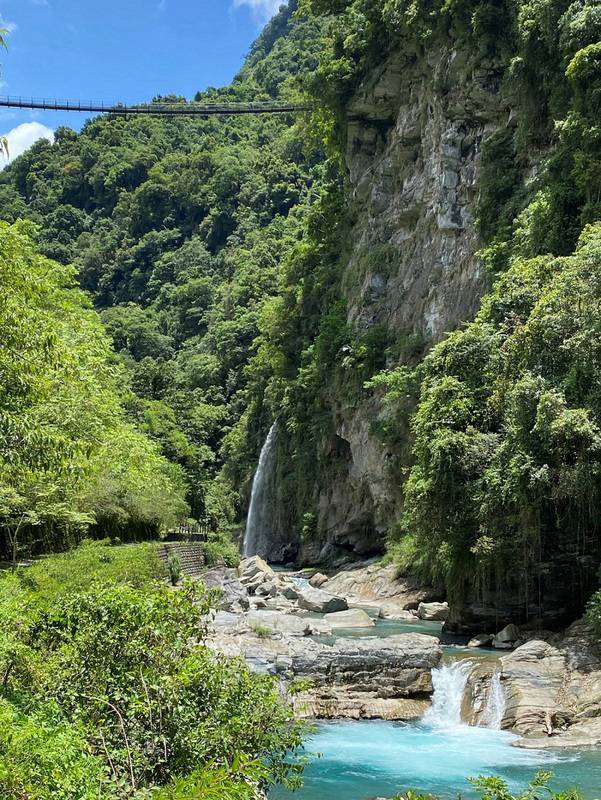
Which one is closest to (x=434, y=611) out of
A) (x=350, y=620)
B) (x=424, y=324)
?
(x=350, y=620)

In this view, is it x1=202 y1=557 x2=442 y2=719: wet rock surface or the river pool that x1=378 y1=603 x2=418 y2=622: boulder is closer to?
x1=202 y1=557 x2=442 y2=719: wet rock surface

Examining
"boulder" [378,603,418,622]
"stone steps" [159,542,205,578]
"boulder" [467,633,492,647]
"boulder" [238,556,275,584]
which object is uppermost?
"stone steps" [159,542,205,578]

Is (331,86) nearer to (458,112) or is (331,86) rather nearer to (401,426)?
(458,112)

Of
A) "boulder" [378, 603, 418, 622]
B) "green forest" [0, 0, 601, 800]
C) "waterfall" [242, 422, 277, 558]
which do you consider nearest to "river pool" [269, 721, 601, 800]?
"green forest" [0, 0, 601, 800]

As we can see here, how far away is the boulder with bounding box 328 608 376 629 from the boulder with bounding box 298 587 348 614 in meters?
1.10

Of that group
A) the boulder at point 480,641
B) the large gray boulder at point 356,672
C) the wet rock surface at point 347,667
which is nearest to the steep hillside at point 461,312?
the boulder at point 480,641

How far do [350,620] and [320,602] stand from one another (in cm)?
232

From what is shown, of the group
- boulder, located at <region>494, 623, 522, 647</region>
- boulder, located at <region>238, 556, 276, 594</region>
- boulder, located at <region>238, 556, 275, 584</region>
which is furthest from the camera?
boulder, located at <region>238, 556, 275, 584</region>

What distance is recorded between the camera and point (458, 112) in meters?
29.8

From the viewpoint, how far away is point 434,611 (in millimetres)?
20594

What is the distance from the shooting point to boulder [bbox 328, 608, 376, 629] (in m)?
19.2

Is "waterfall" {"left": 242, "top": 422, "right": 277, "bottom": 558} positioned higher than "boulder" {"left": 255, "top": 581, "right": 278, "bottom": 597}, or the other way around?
"waterfall" {"left": 242, "top": 422, "right": 277, "bottom": 558}

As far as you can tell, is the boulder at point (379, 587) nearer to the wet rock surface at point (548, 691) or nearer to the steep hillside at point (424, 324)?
the steep hillside at point (424, 324)

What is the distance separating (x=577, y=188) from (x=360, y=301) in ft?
51.1
